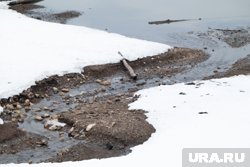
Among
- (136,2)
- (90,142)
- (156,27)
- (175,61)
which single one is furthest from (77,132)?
(136,2)

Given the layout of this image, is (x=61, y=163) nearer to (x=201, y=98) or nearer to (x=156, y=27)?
(x=201, y=98)

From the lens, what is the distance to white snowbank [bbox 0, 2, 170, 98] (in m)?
19.5

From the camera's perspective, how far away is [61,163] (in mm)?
12188

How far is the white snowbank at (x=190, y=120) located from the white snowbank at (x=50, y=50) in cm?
460

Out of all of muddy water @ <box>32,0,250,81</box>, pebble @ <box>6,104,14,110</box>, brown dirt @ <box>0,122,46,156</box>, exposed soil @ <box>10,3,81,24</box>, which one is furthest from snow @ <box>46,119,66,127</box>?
exposed soil @ <box>10,3,81,24</box>

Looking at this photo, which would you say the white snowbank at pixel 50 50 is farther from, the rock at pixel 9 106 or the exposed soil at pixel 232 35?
the exposed soil at pixel 232 35

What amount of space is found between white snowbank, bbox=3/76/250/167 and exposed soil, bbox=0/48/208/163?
695 millimetres

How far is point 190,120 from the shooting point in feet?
49.7

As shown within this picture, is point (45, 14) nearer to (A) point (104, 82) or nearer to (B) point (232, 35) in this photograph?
(B) point (232, 35)

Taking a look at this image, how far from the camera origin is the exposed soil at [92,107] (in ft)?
46.5

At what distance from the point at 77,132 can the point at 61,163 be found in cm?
282

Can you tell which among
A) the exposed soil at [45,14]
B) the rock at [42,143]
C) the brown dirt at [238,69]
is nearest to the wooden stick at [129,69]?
the brown dirt at [238,69]

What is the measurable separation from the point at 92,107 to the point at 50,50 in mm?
7253

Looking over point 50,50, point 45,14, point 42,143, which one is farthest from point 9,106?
point 45,14
